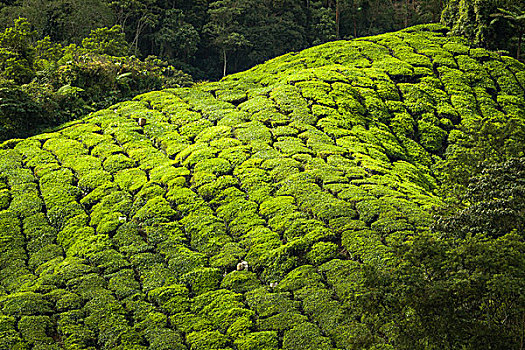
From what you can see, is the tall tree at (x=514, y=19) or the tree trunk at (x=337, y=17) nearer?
the tall tree at (x=514, y=19)

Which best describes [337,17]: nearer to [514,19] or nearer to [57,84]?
[514,19]

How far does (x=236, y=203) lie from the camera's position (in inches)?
850

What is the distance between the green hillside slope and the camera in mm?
16547

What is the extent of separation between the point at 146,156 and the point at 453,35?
77.6 feet

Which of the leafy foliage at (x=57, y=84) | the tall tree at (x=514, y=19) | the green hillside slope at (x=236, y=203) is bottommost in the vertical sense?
the green hillside slope at (x=236, y=203)

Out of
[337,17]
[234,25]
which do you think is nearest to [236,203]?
[234,25]

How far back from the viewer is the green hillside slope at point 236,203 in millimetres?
16547

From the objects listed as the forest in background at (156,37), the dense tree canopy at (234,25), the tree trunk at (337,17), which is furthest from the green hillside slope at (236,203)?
the dense tree canopy at (234,25)

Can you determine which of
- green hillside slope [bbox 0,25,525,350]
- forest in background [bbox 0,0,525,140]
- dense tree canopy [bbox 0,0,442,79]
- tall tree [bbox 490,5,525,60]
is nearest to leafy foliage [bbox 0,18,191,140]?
forest in background [bbox 0,0,525,140]

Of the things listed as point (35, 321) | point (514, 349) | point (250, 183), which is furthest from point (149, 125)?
point (514, 349)

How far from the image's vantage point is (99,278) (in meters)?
18.7

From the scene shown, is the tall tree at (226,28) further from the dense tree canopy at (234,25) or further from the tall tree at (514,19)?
the tall tree at (514,19)

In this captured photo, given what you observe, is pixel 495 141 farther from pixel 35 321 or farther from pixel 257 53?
pixel 257 53

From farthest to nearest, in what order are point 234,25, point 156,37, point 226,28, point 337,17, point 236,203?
point 234,25 < point 226,28 < point 337,17 < point 156,37 < point 236,203
